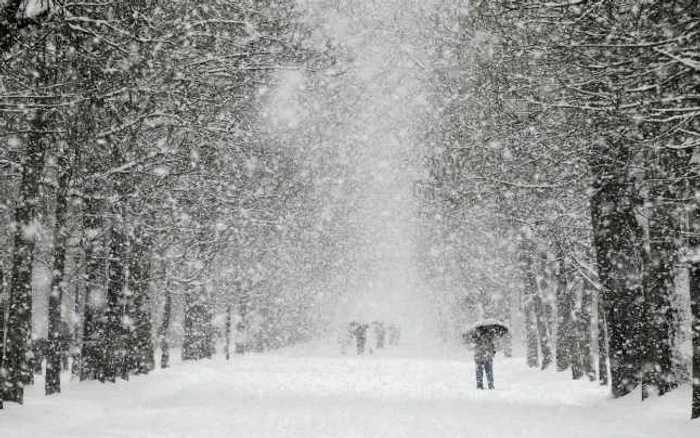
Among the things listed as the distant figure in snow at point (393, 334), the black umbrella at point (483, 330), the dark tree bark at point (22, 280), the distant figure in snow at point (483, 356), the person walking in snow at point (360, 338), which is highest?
the dark tree bark at point (22, 280)

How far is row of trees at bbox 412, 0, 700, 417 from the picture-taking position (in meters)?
8.15

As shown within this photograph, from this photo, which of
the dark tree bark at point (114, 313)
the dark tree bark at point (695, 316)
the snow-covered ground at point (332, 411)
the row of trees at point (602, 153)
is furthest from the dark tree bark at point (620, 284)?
the dark tree bark at point (114, 313)

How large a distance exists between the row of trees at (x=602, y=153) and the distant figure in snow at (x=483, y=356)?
2.86 meters

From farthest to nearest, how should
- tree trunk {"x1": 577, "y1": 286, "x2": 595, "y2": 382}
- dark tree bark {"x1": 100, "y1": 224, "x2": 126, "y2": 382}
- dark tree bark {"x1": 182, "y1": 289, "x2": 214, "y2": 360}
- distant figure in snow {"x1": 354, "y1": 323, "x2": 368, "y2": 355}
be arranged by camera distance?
distant figure in snow {"x1": 354, "y1": 323, "x2": 368, "y2": 355}
dark tree bark {"x1": 182, "y1": 289, "x2": 214, "y2": 360}
tree trunk {"x1": 577, "y1": 286, "x2": 595, "y2": 382}
dark tree bark {"x1": 100, "y1": 224, "x2": 126, "y2": 382}

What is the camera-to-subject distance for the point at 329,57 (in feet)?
36.8

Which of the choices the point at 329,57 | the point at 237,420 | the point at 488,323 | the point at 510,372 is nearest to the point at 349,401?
the point at 237,420

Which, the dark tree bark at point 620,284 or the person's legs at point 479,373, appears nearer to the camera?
the dark tree bark at point 620,284

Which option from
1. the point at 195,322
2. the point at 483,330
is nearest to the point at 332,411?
the point at 483,330

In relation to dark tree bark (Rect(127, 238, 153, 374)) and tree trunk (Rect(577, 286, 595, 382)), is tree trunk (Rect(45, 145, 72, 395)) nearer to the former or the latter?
dark tree bark (Rect(127, 238, 153, 374))

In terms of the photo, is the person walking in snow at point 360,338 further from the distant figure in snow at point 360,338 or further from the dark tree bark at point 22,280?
the dark tree bark at point 22,280

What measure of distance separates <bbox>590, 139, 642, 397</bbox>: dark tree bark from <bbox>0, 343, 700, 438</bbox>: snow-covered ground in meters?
0.75

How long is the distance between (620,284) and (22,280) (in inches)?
428

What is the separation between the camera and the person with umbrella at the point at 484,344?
15656 mm

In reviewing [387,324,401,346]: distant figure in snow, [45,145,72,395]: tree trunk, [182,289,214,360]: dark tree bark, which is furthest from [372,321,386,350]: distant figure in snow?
[45,145,72,395]: tree trunk
